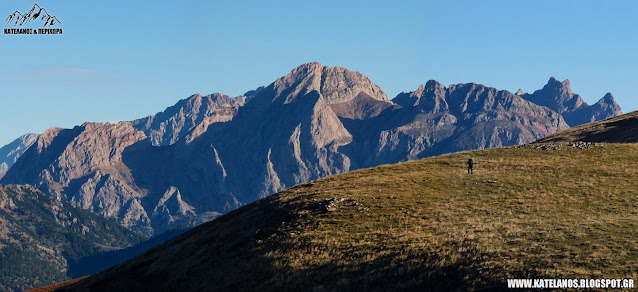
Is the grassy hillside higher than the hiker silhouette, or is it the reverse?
the hiker silhouette

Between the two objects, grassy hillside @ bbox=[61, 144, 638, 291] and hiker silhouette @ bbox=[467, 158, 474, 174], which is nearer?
grassy hillside @ bbox=[61, 144, 638, 291]

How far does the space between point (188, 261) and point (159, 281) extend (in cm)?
401

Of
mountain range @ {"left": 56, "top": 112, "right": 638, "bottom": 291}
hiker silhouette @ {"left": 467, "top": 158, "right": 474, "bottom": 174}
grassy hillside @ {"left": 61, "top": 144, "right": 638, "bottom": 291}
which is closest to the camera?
mountain range @ {"left": 56, "top": 112, "right": 638, "bottom": 291}

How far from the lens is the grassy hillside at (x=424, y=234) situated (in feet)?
136

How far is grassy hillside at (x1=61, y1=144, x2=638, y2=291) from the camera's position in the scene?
1635 inches

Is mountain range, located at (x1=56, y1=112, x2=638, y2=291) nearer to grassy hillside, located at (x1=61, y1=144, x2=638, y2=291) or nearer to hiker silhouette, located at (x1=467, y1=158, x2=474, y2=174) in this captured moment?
grassy hillside, located at (x1=61, y1=144, x2=638, y2=291)

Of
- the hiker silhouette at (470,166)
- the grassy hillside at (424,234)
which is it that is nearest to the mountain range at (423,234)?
the grassy hillside at (424,234)

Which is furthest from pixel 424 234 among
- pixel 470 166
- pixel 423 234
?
pixel 470 166

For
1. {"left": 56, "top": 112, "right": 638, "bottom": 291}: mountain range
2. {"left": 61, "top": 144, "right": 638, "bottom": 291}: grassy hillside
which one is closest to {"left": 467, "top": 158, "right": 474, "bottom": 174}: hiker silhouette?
{"left": 56, "top": 112, "right": 638, "bottom": 291}: mountain range

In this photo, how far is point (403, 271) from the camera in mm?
42688

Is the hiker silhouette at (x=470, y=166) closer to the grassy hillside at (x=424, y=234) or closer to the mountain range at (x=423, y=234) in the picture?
the mountain range at (x=423, y=234)

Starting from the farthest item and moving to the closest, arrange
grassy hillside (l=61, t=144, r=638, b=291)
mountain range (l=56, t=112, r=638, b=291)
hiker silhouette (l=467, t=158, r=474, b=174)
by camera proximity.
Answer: hiker silhouette (l=467, t=158, r=474, b=174) → grassy hillside (l=61, t=144, r=638, b=291) → mountain range (l=56, t=112, r=638, b=291)

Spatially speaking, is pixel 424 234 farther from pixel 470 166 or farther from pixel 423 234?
pixel 470 166

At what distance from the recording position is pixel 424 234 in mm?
50000
